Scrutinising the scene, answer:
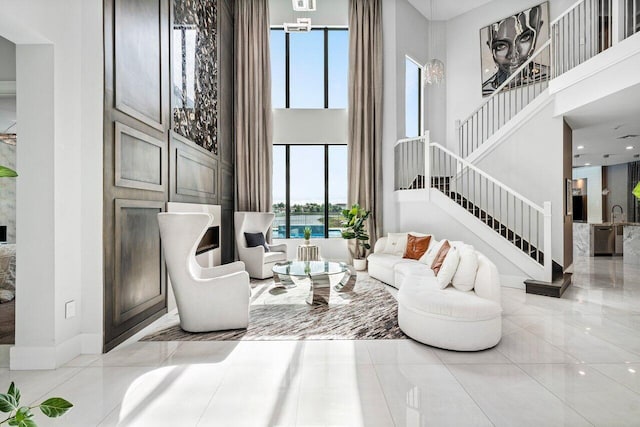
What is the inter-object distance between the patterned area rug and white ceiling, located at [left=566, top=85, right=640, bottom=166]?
13.3ft

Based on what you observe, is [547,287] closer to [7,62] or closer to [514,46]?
[514,46]

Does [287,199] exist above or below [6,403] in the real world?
above

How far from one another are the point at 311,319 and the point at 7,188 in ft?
12.9

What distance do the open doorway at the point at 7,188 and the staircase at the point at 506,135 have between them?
18.5ft

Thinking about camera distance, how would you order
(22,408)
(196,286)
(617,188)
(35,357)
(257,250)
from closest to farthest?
(22,408), (35,357), (196,286), (257,250), (617,188)

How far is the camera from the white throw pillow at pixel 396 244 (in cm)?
541

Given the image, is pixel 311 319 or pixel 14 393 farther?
pixel 311 319

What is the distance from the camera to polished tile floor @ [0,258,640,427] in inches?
70.9

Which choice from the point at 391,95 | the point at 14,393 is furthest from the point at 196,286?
the point at 391,95

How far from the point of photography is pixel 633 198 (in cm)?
894

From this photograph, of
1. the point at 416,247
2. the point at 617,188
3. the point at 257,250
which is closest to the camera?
the point at 416,247

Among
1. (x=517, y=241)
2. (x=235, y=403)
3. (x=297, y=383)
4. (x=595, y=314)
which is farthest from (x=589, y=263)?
(x=235, y=403)

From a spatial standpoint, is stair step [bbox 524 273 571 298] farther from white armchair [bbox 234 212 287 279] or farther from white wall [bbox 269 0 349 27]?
white wall [bbox 269 0 349 27]

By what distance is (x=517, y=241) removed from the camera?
5469mm
